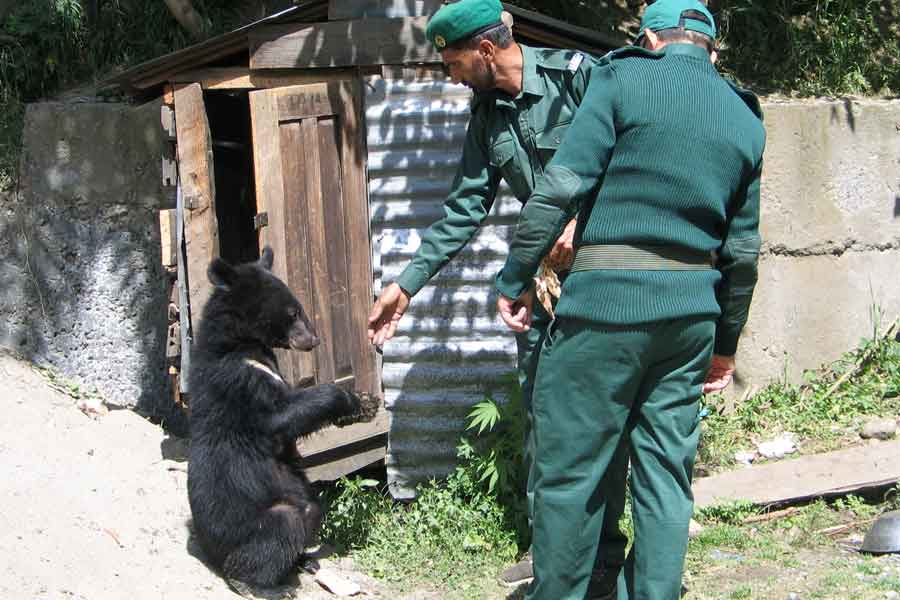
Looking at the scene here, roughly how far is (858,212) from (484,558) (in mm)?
3596

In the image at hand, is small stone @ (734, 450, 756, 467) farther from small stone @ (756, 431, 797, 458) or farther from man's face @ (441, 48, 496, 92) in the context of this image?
man's face @ (441, 48, 496, 92)

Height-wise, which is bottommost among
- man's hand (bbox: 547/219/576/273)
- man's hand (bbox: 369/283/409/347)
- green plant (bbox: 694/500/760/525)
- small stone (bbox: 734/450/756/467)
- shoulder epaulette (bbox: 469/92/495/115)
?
green plant (bbox: 694/500/760/525)

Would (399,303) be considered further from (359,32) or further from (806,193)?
(806,193)

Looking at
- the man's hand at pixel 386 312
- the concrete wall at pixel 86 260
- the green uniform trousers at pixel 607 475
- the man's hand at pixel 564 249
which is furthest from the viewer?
the concrete wall at pixel 86 260

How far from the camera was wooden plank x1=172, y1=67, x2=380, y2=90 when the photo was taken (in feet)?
18.5

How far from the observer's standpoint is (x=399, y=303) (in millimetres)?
4371

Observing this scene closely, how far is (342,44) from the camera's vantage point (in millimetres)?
5594

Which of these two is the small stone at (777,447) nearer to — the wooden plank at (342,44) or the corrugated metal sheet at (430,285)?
the corrugated metal sheet at (430,285)

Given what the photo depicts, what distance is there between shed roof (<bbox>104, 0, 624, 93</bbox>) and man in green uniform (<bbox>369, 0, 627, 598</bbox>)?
1.10 metres

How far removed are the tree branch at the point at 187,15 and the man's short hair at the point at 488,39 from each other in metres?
3.83

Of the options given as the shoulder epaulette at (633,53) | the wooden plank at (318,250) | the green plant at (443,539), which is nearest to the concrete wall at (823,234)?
the green plant at (443,539)

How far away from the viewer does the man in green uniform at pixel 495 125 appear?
4230 millimetres

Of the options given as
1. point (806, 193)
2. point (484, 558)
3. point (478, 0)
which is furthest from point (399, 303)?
point (806, 193)

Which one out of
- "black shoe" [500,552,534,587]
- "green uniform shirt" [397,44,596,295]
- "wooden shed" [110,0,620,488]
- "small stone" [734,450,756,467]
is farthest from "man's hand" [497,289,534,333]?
"small stone" [734,450,756,467]
